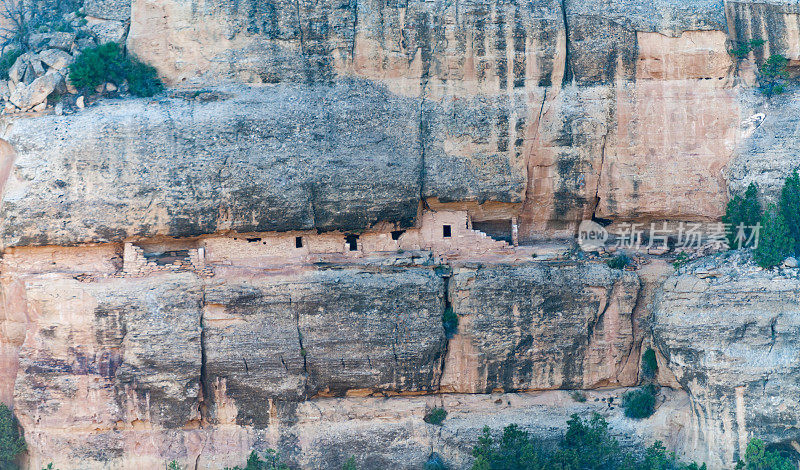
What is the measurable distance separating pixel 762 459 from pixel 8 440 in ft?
51.0

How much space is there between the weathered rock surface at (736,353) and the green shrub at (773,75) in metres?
4.31

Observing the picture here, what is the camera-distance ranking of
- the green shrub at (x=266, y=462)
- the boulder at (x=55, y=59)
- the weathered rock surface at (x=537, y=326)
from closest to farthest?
the green shrub at (x=266, y=462) → the weathered rock surface at (x=537, y=326) → the boulder at (x=55, y=59)

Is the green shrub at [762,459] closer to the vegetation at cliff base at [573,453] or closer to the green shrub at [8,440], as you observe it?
the vegetation at cliff base at [573,453]

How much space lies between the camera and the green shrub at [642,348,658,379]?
1001 inches

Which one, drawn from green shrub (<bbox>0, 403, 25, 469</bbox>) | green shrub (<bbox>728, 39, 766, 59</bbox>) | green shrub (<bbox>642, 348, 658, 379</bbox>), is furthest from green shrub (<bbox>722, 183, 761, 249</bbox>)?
green shrub (<bbox>0, 403, 25, 469</bbox>)

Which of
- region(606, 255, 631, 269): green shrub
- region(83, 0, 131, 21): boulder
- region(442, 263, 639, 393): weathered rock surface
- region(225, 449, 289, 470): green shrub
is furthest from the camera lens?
region(83, 0, 131, 21): boulder

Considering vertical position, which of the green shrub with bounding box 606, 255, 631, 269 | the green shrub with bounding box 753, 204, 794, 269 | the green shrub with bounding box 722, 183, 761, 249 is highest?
the green shrub with bounding box 722, 183, 761, 249

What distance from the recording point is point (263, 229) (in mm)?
24516

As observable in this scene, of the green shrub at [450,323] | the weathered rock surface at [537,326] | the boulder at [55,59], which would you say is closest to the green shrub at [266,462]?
the weathered rock surface at [537,326]

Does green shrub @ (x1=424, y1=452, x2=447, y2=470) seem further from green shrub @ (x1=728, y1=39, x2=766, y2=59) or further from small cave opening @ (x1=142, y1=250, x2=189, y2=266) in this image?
green shrub @ (x1=728, y1=39, x2=766, y2=59)

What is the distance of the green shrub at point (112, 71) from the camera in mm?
24812

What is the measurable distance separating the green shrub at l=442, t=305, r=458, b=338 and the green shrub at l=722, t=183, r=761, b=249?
6.31 metres

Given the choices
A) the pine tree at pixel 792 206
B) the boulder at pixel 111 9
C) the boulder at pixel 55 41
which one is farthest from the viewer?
the boulder at pixel 111 9

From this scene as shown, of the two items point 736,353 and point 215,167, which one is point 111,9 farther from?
point 736,353
